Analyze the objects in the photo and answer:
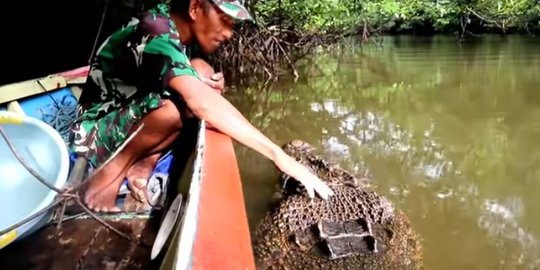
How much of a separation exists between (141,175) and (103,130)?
0.25 metres

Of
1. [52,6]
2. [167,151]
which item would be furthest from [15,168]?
[52,6]

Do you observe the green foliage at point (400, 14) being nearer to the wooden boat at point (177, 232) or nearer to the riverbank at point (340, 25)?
the riverbank at point (340, 25)

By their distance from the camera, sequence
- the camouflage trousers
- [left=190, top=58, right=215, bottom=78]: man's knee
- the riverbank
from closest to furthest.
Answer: the camouflage trousers
[left=190, top=58, right=215, bottom=78]: man's knee
the riverbank

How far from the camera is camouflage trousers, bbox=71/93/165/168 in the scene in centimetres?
234

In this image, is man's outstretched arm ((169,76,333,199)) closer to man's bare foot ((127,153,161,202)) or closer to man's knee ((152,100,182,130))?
man's knee ((152,100,182,130))

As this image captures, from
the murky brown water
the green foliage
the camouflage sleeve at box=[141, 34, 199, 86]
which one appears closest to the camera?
the camouflage sleeve at box=[141, 34, 199, 86]

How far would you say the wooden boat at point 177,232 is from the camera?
1.53 metres

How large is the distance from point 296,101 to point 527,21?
12.3 m

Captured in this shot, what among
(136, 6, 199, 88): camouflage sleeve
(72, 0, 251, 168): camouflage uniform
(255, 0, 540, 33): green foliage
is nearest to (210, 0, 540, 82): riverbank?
(255, 0, 540, 33): green foliage

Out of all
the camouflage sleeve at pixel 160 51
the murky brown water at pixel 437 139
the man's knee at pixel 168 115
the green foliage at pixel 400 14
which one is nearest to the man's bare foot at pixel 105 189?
the man's knee at pixel 168 115

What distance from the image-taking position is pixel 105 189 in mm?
2314

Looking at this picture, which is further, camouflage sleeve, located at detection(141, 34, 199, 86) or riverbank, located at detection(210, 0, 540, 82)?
riverbank, located at detection(210, 0, 540, 82)

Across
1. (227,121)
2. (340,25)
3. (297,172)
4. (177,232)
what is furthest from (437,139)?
(340,25)

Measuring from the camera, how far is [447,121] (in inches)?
280
